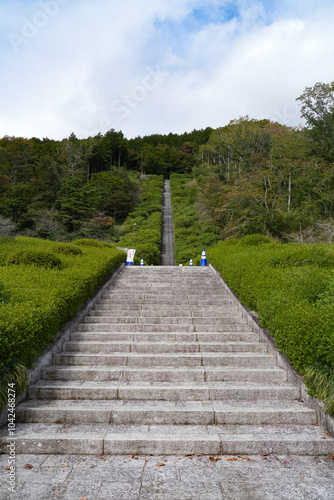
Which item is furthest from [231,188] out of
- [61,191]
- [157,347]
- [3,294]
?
[61,191]

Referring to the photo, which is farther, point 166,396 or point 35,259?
point 35,259

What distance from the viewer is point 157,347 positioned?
5.54m

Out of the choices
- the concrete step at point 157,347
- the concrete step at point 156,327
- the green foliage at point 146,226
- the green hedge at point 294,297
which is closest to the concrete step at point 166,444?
the green hedge at point 294,297

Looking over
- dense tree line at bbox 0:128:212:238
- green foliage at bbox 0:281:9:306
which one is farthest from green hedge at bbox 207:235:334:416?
dense tree line at bbox 0:128:212:238

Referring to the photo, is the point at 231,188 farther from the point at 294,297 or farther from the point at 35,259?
the point at 294,297

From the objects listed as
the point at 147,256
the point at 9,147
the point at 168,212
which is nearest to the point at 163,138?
the point at 168,212

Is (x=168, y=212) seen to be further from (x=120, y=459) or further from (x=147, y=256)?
(x=120, y=459)

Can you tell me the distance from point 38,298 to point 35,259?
3059 millimetres

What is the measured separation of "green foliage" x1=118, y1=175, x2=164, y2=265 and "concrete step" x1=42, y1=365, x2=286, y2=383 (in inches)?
Result: 716

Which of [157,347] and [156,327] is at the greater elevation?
[156,327]

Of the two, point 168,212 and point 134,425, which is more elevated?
point 168,212

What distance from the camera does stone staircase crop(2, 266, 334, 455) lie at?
3459 millimetres

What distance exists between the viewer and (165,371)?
4750 millimetres

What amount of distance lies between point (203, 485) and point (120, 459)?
95 centimetres
